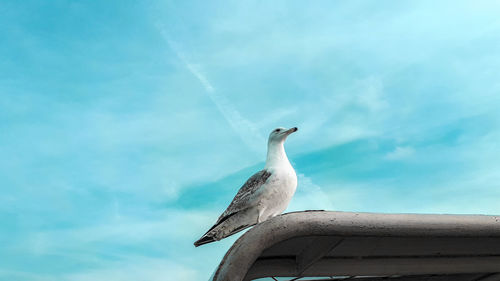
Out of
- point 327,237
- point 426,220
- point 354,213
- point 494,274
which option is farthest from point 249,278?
point 494,274

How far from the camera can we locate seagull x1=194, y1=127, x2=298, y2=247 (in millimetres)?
6723

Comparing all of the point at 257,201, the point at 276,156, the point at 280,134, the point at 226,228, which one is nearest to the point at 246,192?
the point at 257,201

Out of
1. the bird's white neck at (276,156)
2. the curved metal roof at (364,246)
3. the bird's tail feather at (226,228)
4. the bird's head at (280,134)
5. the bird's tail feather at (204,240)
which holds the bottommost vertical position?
the curved metal roof at (364,246)

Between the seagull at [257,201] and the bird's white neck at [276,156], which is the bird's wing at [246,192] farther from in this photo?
the bird's white neck at [276,156]

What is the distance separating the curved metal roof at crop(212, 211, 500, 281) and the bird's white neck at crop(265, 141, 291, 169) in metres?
1.50

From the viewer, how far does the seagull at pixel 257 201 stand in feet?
22.1

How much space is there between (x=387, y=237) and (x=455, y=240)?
2.94 ft

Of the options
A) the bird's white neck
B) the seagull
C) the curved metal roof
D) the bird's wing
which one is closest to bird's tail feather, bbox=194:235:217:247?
the seagull

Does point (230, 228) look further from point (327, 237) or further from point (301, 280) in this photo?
point (327, 237)

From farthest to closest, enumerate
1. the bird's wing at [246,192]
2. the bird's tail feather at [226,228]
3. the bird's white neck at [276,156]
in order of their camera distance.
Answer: the bird's white neck at [276,156], the bird's wing at [246,192], the bird's tail feather at [226,228]

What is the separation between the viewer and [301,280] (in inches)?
271

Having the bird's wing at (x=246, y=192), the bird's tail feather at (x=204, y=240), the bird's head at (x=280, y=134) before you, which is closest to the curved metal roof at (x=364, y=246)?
the bird's tail feather at (x=204, y=240)

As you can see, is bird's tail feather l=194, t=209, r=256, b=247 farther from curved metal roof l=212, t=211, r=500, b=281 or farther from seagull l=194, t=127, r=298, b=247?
curved metal roof l=212, t=211, r=500, b=281

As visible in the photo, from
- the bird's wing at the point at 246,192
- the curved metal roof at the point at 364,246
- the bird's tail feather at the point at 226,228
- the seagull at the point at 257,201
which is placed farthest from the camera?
the bird's wing at the point at 246,192
